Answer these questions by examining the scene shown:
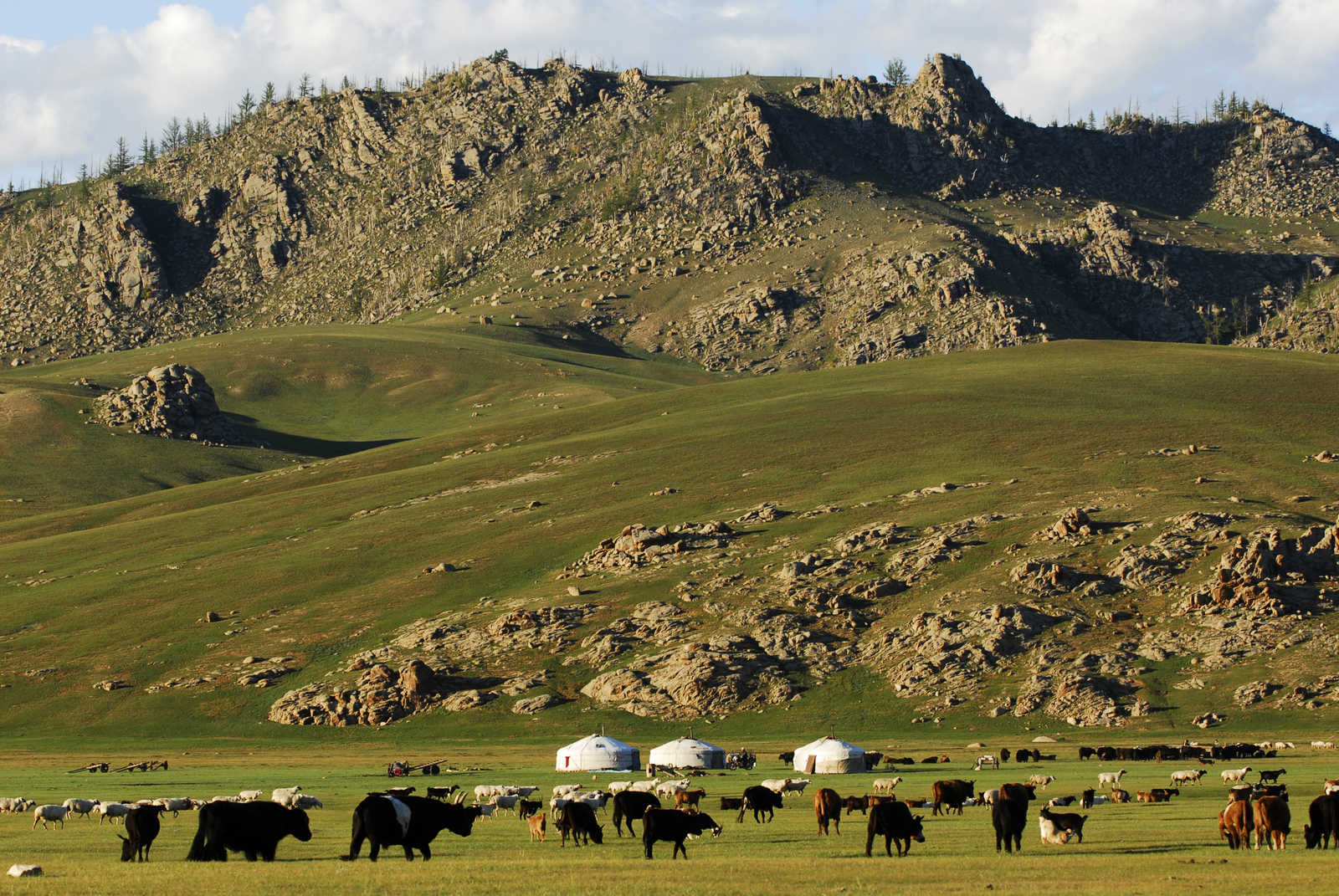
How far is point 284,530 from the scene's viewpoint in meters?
174

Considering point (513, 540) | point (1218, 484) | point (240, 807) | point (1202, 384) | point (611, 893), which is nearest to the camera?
point (611, 893)

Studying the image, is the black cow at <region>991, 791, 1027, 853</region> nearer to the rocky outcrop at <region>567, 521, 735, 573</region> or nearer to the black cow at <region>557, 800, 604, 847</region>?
the black cow at <region>557, 800, 604, 847</region>

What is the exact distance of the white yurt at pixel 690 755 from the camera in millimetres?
89688

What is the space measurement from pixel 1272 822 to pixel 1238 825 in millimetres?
1593

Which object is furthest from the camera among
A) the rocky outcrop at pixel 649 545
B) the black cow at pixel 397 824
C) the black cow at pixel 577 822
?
the rocky outcrop at pixel 649 545

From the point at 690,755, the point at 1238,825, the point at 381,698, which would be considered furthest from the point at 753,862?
the point at 381,698

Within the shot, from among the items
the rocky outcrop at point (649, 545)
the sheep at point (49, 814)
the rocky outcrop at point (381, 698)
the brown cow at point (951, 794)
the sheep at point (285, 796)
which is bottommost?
the sheep at point (49, 814)

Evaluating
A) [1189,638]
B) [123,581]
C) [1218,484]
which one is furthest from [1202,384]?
[123,581]

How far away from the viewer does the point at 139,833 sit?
1641 inches

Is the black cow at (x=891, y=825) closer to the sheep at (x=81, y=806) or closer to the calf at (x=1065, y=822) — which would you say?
the calf at (x=1065, y=822)

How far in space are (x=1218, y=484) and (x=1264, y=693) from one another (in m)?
39.2

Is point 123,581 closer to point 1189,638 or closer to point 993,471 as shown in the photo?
point 993,471

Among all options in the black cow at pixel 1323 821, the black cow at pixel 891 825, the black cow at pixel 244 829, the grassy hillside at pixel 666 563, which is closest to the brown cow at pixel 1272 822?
the black cow at pixel 1323 821

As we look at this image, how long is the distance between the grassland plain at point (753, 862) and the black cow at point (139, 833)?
0.51 metres
